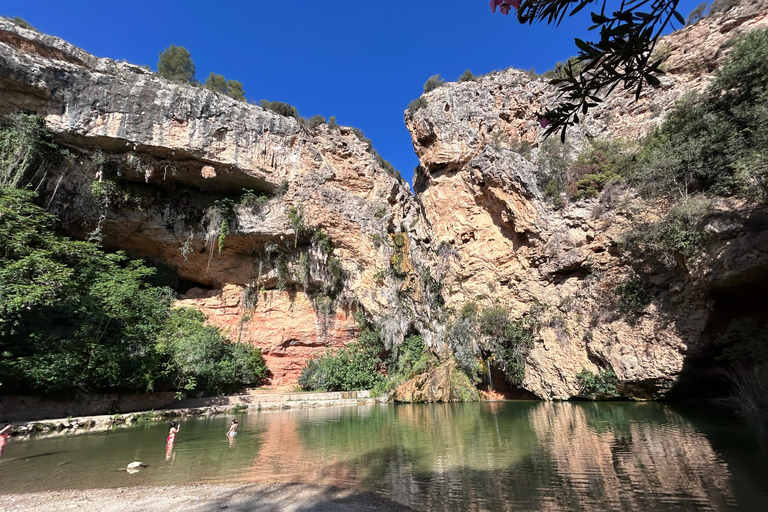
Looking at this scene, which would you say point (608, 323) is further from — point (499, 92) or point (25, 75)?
point (25, 75)

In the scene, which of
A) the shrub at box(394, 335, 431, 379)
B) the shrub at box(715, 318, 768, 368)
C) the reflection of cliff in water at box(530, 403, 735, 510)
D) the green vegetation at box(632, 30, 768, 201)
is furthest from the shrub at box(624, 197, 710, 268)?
the shrub at box(394, 335, 431, 379)

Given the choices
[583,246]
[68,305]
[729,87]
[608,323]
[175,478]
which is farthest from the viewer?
[583,246]

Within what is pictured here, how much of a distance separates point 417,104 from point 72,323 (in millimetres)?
21447

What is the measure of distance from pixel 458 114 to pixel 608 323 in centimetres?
1527

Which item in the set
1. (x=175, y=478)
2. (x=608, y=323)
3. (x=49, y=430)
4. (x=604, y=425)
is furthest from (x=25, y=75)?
(x=608, y=323)

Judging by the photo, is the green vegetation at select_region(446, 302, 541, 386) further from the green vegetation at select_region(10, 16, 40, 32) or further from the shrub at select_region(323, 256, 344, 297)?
the green vegetation at select_region(10, 16, 40, 32)

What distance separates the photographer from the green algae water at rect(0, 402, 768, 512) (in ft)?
14.5

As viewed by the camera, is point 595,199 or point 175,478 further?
point 595,199

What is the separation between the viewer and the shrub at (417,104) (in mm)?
23828

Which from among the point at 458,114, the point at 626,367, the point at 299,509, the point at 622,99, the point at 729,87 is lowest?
the point at 299,509

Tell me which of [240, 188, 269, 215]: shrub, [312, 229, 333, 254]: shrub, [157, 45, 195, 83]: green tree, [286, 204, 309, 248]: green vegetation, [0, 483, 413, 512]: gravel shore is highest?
[157, 45, 195, 83]: green tree

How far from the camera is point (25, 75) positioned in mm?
14508

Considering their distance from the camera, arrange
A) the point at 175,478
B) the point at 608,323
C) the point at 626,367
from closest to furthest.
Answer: the point at 175,478 < the point at 626,367 < the point at 608,323

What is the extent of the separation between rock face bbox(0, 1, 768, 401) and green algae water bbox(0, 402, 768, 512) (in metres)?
5.06
